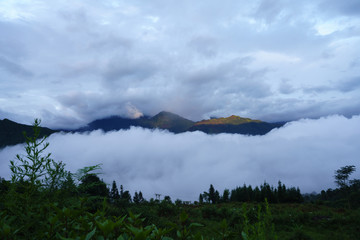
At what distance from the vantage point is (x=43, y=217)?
5.32 feet

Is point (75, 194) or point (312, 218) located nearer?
point (75, 194)

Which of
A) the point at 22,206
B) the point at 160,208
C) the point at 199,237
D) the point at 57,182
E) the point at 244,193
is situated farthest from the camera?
the point at 244,193

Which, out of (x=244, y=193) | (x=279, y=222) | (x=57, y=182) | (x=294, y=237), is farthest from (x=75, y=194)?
(x=244, y=193)

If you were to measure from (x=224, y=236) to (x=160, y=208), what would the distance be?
1576 centimetres

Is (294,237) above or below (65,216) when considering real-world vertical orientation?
below

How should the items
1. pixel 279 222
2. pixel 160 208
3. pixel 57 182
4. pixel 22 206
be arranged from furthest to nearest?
1. pixel 160 208
2. pixel 279 222
3. pixel 57 182
4. pixel 22 206

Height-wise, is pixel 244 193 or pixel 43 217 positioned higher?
pixel 43 217

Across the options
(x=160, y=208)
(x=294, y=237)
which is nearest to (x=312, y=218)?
(x=294, y=237)

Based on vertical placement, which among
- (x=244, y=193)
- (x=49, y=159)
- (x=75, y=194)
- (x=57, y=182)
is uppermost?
(x=49, y=159)

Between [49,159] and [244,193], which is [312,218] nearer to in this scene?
[49,159]

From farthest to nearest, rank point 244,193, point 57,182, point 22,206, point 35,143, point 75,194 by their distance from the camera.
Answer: point 244,193
point 75,194
point 57,182
point 35,143
point 22,206

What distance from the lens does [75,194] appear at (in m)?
2.47

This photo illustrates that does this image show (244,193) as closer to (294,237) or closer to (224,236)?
(294,237)

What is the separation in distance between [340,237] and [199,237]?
13836 mm
